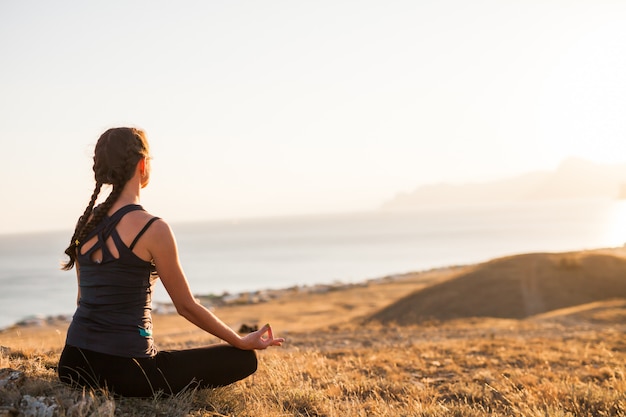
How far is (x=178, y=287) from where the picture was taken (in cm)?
399

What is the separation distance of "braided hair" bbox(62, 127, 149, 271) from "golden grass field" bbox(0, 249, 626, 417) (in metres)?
1.21

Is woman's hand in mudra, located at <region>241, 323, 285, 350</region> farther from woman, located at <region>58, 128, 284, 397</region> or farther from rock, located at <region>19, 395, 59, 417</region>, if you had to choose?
rock, located at <region>19, 395, 59, 417</region>

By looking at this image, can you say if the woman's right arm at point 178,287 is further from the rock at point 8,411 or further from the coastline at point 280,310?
the coastline at point 280,310

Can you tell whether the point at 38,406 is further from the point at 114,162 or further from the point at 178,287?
the point at 114,162

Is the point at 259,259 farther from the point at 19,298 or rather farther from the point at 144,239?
the point at 144,239

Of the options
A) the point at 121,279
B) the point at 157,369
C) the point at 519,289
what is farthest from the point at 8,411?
the point at 519,289

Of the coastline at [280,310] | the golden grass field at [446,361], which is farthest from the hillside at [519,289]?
the coastline at [280,310]

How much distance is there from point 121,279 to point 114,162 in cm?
81

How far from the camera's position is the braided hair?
3906 millimetres

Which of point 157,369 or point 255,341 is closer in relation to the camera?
point 157,369

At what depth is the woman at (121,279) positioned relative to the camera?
12.4 ft

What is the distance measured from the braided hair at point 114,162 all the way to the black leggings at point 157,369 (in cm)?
85

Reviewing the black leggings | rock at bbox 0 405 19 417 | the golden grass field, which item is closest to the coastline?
the golden grass field

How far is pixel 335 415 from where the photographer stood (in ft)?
16.2
